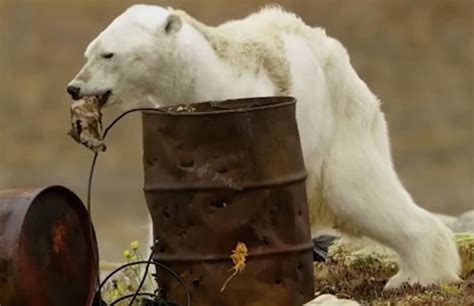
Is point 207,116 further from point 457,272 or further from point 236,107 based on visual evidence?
point 457,272

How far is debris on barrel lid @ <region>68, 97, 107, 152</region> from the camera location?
5.94 m

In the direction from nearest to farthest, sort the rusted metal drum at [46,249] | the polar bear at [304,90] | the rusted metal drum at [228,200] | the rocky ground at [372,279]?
the rusted metal drum at [46,249], the rusted metal drum at [228,200], the polar bear at [304,90], the rocky ground at [372,279]

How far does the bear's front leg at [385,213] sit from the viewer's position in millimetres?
6984

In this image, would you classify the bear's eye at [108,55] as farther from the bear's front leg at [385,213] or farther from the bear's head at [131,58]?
the bear's front leg at [385,213]

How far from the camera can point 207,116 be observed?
5688 mm

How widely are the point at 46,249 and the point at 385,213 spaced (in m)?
2.12

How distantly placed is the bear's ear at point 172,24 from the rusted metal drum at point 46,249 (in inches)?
42.1

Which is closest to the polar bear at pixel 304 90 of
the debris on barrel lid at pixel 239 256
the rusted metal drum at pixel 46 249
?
the rusted metal drum at pixel 46 249

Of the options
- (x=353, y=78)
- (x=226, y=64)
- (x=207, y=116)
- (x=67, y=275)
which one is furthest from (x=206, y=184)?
(x=353, y=78)

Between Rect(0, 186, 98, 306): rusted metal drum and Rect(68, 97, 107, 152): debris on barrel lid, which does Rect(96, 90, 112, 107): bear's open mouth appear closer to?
Rect(68, 97, 107, 152): debris on barrel lid

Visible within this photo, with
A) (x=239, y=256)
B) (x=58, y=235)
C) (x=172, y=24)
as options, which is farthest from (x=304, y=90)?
(x=58, y=235)

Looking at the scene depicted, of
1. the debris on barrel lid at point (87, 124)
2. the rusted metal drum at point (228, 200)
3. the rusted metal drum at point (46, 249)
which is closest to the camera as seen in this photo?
the rusted metal drum at point (46, 249)

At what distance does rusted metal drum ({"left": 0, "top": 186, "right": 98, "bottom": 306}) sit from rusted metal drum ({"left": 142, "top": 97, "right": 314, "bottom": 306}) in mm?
348

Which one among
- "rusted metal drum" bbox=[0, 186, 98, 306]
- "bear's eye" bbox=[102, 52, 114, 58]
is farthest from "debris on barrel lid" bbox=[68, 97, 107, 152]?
"rusted metal drum" bbox=[0, 186, 98, 306]
